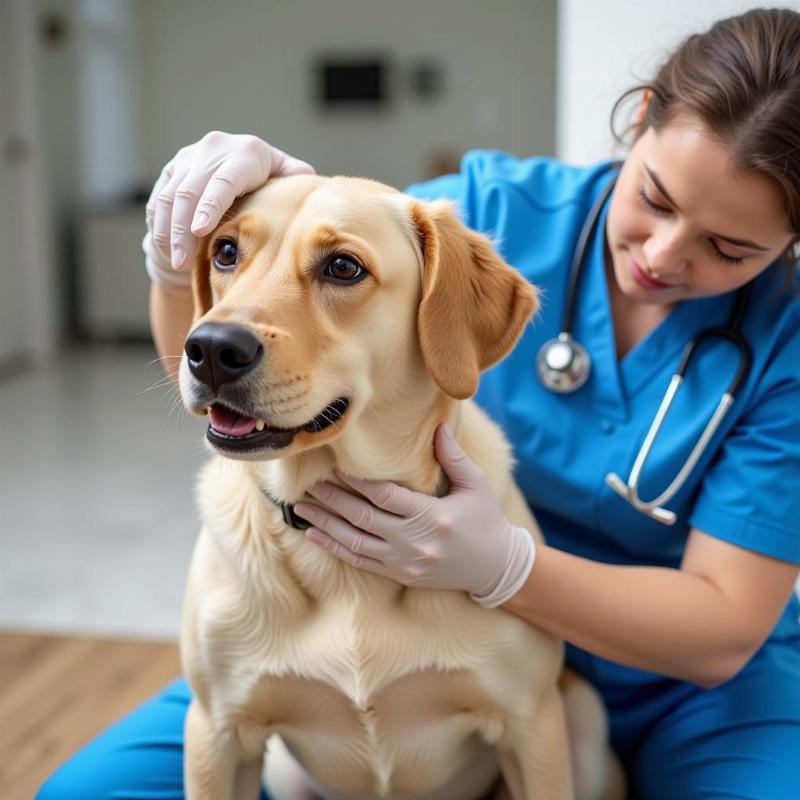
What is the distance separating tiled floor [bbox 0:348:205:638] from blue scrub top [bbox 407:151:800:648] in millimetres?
662

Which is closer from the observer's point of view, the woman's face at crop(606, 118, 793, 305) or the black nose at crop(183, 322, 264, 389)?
the black nose at crop(183, 322, 264, 389)

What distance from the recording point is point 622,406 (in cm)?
145

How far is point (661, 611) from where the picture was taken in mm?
1292

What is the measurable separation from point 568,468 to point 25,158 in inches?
212

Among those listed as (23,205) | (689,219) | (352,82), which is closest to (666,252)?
(689,219)

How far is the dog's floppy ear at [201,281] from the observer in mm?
1222

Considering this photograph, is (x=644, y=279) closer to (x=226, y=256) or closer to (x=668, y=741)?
(x=226, y=256)

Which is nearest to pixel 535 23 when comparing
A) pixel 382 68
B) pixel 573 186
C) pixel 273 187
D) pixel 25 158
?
pixel 382 68

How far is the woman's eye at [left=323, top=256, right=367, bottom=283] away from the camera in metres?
1.09

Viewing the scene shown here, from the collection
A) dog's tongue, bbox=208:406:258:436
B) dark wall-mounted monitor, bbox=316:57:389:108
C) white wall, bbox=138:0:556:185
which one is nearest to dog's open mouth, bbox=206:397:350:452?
dog's tongue, bbox=208:406:258:436

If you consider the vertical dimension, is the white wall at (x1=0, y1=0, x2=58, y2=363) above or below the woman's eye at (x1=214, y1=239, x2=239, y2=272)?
below

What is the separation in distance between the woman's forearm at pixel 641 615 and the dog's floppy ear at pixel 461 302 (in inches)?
11.3

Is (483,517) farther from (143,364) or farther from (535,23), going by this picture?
(535,23)

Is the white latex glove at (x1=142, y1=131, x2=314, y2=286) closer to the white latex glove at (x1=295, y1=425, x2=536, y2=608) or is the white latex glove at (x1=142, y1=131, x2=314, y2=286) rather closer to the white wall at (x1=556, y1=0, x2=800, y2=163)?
the white latex glove at (x1=295, y1=425, x2=536, y2=608)
